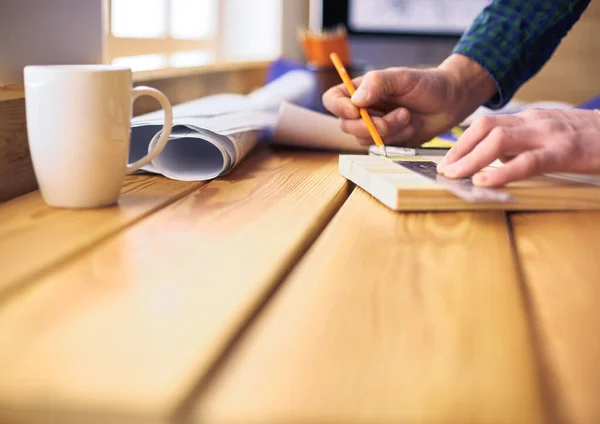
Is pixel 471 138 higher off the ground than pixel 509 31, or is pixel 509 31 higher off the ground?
pixel 509 31

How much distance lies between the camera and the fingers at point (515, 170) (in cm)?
84

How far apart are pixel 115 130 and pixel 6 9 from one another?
31cm

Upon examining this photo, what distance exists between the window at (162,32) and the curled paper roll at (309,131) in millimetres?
495

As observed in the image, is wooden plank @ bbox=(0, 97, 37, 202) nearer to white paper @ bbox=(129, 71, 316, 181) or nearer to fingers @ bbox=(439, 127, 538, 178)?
white paper @ bbox=(129, 71, 316, 181)

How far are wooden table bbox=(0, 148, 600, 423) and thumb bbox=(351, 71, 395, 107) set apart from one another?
379mm

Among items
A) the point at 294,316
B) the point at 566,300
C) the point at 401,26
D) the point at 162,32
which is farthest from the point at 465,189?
the point at 401,26

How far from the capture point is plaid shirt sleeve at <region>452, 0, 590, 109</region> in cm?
137

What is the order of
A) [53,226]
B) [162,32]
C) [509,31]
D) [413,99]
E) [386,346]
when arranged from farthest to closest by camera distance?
[162,32]
[509,31]
[413,99]
[53,226]
[386,346]

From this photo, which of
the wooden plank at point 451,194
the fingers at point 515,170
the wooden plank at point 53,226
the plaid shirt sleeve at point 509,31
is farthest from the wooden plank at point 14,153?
the plaid shirt sleeve at point 509,31

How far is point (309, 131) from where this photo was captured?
1312 millimetres

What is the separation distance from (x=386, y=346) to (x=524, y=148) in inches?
20.0

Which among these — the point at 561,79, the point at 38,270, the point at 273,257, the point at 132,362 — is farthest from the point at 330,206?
the point at 561,79

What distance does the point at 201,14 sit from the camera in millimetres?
2730

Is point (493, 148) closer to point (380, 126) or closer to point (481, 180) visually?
point (481, 180)
